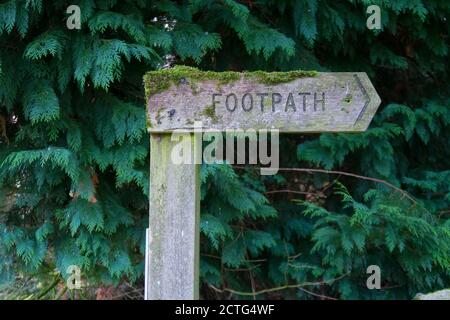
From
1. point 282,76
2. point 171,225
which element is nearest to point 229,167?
point 171,225

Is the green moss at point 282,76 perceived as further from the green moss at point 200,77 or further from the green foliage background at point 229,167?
the green foliage background at point 229,167

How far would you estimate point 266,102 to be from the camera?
221 cm

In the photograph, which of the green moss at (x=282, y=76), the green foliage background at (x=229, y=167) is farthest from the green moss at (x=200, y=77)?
the green foliage background at (x=229, y=167)

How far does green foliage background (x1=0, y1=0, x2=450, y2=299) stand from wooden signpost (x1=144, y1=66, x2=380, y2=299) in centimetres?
104

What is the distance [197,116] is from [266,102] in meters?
0.28

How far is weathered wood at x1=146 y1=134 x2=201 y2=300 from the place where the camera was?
2299 mm

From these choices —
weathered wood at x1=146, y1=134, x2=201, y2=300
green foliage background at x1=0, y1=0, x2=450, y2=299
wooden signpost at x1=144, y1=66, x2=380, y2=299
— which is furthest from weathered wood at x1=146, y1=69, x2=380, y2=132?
green foliage background at x1=0, y1=0, x2=450, y2=299

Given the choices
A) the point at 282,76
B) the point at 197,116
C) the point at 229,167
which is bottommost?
the point at 197,116

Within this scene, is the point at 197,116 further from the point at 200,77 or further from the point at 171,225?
the point at 171,225

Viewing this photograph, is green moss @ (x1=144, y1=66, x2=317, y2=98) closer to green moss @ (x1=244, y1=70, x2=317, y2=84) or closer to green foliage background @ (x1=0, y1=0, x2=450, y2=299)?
green moss @ (x1=244, y1=70, x2=317, y2=84)

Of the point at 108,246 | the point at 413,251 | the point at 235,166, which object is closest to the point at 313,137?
the point at 235,166

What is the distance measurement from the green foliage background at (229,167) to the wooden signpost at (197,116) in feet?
3.41

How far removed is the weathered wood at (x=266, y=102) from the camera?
2184 mm

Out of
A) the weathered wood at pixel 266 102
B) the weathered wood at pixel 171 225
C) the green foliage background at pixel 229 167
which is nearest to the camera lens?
the weathered wood at pixel 266 102
